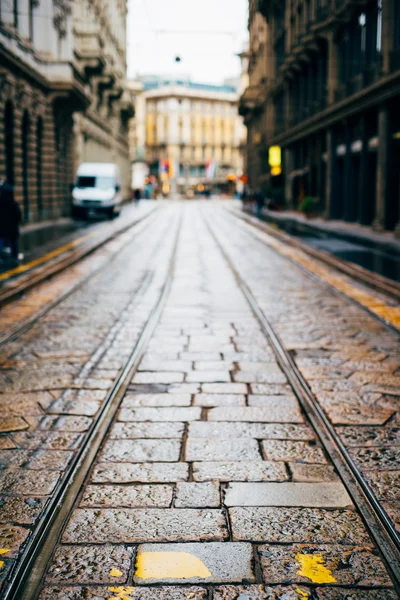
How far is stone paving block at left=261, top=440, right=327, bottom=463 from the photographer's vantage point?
4293mm

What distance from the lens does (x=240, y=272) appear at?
14062 millimetres

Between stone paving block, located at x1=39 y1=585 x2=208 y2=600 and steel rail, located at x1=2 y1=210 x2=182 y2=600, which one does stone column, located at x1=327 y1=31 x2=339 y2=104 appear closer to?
steel rail, located at x1=2 y1=210 x2=182 y2=600

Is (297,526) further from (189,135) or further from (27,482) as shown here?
(189,135)

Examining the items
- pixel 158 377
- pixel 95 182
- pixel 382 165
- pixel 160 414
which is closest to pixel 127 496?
pixel 160 414

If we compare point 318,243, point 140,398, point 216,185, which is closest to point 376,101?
point 318,243

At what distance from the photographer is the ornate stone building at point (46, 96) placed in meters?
24.2

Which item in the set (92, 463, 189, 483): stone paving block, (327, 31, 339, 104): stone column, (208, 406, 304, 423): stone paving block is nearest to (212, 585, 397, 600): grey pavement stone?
(92, 463, 189, 483): stone paving block

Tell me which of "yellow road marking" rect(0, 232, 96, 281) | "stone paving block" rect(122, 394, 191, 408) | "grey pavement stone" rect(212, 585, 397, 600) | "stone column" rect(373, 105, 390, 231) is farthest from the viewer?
"stone column" rect(373, 105, 390, 231)

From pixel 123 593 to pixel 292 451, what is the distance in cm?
177

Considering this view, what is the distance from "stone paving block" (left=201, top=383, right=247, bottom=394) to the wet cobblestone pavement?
0.11 feet

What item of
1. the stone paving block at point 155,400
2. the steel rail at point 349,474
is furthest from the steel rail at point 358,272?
the stone paving block at point 155,400

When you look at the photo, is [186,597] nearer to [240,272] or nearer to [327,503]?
[327,503]

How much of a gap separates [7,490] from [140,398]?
5.89ft

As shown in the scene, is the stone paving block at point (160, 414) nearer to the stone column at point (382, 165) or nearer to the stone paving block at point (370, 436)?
the stone paving block at point (370, 436)
